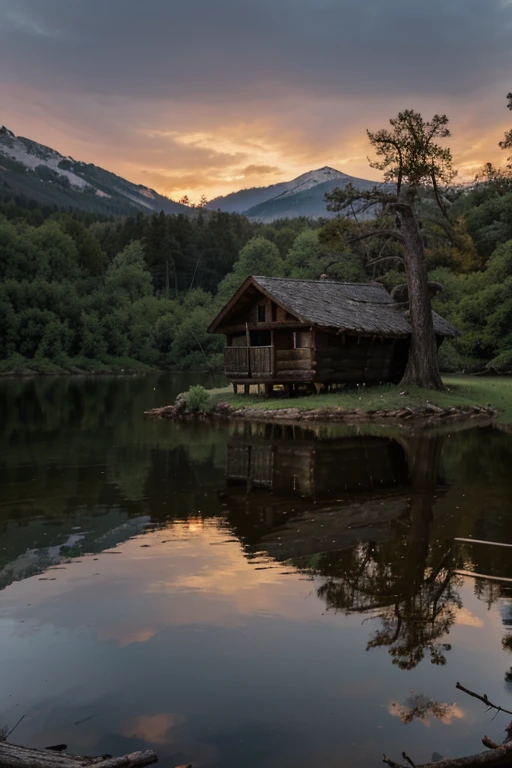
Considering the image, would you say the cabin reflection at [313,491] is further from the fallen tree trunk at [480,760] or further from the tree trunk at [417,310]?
the tree trunk at [417,310]

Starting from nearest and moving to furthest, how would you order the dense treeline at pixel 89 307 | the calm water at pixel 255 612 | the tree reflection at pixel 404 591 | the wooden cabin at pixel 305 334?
the calm water at pixel 255 612 < the tree reflection at pixel 404 591 < the wooden cabin at pixel 305 334 < the dense treeline at pixel 89 307

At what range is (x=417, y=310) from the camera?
3228cm

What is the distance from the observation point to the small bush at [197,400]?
94.2 feet

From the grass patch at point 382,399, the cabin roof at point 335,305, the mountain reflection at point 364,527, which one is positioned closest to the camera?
the mountain reflection at point 364,527

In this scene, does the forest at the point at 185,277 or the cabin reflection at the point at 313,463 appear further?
the forest at the point at 185,277

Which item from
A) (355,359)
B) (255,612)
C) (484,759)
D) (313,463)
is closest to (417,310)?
(355,359)

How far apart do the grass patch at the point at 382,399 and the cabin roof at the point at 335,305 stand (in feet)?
10.4

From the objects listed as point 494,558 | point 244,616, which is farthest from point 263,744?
point 494,558

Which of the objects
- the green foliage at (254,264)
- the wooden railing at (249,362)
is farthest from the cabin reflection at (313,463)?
the green foliage at (254,264)

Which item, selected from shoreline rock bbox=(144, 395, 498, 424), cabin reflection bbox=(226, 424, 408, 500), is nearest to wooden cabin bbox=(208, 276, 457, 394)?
shoreline rock bbox=(144, 395, 498, 424)

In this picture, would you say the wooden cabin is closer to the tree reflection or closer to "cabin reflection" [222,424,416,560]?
"cabin reflection" [222,424,416,560]

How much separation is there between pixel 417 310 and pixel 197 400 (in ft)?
37.8

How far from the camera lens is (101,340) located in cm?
7888

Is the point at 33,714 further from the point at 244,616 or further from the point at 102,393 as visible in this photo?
the point at 102,393
